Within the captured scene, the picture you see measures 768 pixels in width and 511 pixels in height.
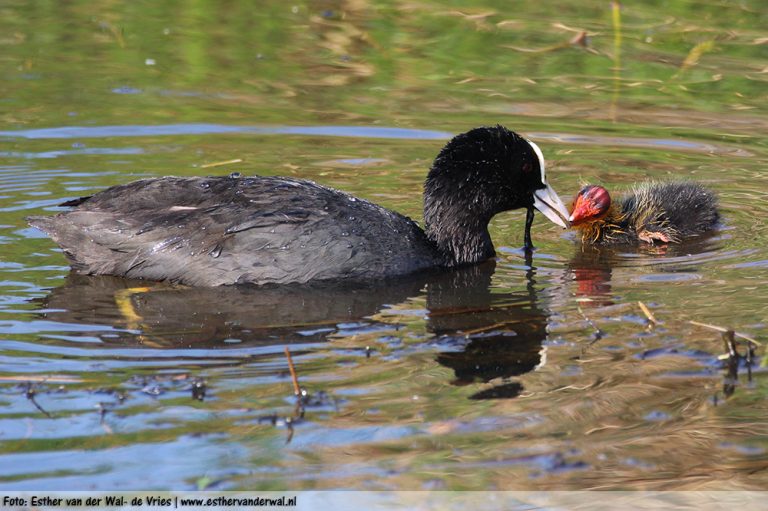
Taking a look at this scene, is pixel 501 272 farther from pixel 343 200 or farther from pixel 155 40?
pixel 155 40

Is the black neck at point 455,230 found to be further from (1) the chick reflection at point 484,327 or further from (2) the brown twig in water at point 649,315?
(2) the brown twig in water at point 649,315

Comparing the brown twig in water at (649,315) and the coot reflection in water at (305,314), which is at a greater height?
the brown twig in water at (649,315)

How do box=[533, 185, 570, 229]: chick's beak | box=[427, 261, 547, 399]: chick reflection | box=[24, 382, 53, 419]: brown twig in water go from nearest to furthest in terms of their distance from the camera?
box=[24, 382, 53, 419]: brown twig in water
box=[427, 261, 547, 399]: chick reflection
box=[533, 185, 570, 229]: chick's beak

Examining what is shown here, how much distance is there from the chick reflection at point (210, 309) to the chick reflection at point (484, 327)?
26 centimetres

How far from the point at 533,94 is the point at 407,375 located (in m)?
5.66

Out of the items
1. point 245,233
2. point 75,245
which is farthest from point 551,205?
point 75,245

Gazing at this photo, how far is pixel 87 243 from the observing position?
6.43 m

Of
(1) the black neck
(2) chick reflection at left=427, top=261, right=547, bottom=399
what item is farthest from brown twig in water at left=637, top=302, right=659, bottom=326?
(1) the black neck

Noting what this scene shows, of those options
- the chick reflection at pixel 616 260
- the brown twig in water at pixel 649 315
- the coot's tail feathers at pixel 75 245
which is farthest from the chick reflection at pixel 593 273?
the coot's tail feathers at pixel 75 245

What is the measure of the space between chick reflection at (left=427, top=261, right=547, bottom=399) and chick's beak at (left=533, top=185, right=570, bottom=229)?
530mm

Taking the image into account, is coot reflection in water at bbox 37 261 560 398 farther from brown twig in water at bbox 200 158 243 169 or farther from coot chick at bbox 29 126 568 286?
brown twig in water at bbox 200 158 243 169

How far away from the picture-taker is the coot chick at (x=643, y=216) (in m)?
7.27

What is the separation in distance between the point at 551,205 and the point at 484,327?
1638 millimetres

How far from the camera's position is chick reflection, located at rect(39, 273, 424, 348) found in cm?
549
